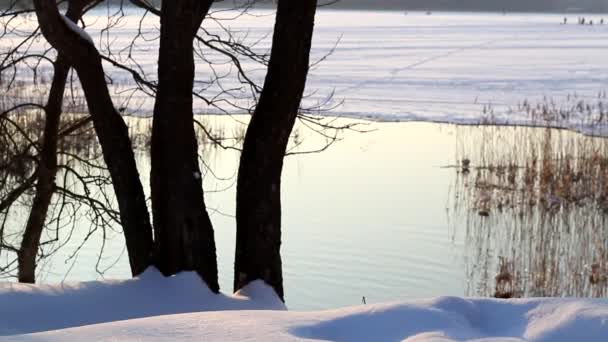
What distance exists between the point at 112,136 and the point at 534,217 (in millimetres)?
6036

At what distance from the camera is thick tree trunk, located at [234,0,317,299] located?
543cm

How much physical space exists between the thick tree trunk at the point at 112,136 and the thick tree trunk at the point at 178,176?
17 centimetres

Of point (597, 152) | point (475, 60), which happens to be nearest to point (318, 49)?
point (475, 60)

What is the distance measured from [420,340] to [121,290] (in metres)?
2.45

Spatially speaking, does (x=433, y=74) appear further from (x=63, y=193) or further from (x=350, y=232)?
(x=63, y=193)

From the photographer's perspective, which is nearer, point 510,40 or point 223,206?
point 223,206

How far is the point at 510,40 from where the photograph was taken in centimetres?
3669

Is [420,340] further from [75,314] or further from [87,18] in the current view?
[87,18]

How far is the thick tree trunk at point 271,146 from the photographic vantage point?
543 cm

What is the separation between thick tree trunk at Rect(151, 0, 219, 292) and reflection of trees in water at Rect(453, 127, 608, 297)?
10.6 ft

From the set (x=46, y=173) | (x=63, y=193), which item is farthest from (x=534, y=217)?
(x=46, y=173)

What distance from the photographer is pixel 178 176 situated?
552cm

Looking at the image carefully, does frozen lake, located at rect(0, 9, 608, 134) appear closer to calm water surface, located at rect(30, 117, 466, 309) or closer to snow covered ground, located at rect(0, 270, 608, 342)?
calm water surface, located at rect(30, 117, 466, 309)

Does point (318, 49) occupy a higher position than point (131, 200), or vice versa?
point (318, 49)
